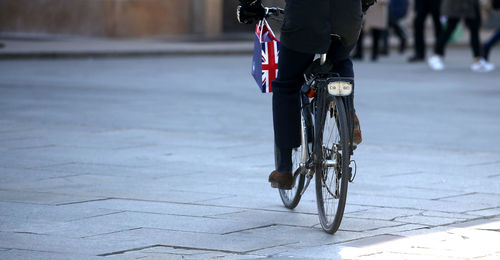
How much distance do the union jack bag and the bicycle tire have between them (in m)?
0.35

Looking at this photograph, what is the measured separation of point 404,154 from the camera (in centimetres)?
791

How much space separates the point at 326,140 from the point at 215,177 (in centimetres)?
168

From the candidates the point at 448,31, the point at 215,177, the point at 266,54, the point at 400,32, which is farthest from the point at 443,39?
the point at 266,54

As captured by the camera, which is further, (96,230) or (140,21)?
(140,21)

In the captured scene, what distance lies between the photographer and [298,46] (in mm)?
5195

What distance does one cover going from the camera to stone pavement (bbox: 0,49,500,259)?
16.0 feet

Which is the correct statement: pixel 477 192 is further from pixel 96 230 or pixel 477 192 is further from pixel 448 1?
pixel 448 1

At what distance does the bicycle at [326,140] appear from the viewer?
5000 millimetres

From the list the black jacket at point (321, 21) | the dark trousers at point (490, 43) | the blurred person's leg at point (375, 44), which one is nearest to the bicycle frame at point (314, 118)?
the black jacket at point (321, 21)

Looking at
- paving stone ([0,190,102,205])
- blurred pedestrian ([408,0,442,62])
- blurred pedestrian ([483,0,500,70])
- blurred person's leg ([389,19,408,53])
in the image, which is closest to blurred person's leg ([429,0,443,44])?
blurred pedestrian ([408,0,442,62])

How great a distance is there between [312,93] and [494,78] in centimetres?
1024

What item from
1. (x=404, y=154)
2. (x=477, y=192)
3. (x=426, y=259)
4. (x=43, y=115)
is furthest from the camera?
(x=43, y=115)

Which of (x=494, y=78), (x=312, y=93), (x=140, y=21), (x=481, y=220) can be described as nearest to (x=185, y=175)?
(x=312, y=93)

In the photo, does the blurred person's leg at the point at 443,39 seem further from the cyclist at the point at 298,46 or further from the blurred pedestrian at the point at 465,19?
the cyclist at the point at 298,46
